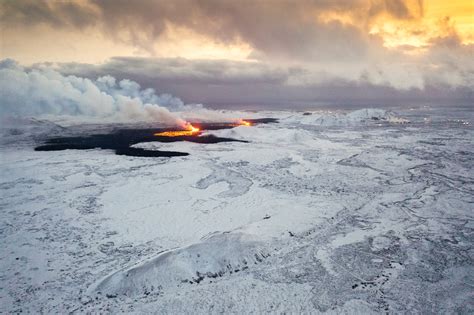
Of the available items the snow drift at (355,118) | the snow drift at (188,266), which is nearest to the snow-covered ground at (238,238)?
the snow drift at (188,266)

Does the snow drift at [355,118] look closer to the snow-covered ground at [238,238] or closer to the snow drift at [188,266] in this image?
the snow-covered ground at [238,238]

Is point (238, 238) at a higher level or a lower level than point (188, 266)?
higher

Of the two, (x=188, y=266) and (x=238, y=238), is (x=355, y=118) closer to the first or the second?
(x=238, y=238)

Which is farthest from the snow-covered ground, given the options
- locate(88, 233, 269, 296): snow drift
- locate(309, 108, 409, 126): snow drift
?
locate(309, 108, 409, 126): snow drift

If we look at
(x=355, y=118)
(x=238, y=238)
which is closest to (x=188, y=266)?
(x=238, y=238)

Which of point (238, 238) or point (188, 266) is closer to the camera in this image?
point (188, 266)

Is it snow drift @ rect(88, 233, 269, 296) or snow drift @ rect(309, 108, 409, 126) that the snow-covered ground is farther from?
snow drift @ rect(309, 108, 409, 126)

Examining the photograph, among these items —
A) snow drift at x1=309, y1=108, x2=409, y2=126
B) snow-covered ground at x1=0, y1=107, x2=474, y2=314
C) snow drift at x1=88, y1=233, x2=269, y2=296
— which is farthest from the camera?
snow drift at x1=309, y1=108, x2=409, y2=126

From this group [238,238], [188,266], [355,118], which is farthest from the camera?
[355,118]

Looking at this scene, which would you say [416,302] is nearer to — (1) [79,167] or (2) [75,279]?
(2) [75,279]
